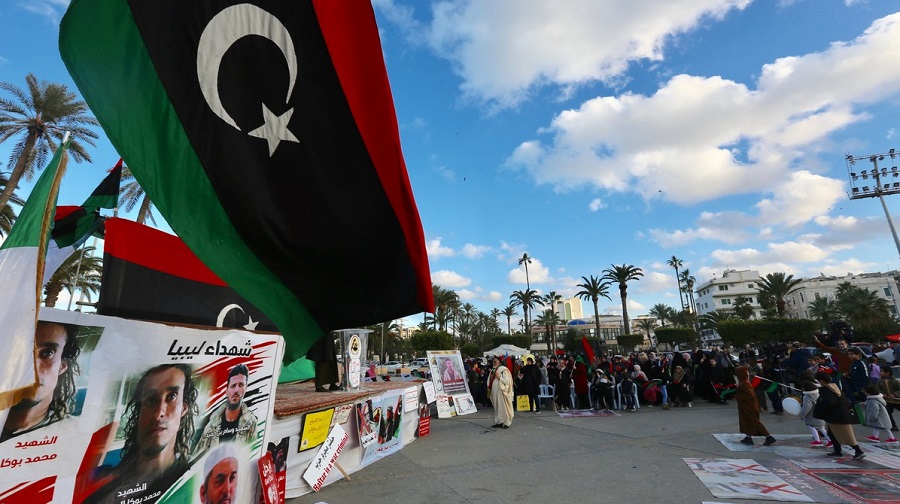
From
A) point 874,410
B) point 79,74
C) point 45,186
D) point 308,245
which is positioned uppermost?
point 79,74

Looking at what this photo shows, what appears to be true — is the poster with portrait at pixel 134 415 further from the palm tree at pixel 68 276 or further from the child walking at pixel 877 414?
the palm tree at pixel 68 276

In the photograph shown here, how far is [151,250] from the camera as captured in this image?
9031 mm

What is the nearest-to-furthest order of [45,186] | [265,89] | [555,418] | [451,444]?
1. [45,186]
2. [265,89]
3. [451,444]
4. [555,418]

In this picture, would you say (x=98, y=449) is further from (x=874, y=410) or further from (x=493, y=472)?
(x=874, y=410)

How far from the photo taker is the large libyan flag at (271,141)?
2.67 meters

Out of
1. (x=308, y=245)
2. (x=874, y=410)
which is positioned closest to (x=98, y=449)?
(x=308, y=245)

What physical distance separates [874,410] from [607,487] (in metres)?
6.03

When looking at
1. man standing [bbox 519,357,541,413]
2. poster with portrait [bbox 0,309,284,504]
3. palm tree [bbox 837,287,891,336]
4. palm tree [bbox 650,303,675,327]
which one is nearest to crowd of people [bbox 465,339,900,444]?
man standing [bbox 519,357,541,413]

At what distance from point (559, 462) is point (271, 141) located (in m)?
7.29

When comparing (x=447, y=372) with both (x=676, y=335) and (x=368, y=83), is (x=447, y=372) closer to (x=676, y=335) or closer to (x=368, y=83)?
(x=368, y=83)

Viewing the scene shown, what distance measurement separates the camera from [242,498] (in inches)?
169

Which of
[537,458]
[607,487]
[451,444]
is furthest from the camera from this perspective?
[451,444]

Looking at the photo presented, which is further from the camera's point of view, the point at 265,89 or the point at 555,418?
the point at 555,418

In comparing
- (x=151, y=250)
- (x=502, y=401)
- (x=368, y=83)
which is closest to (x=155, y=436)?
(x=368, y=83)
